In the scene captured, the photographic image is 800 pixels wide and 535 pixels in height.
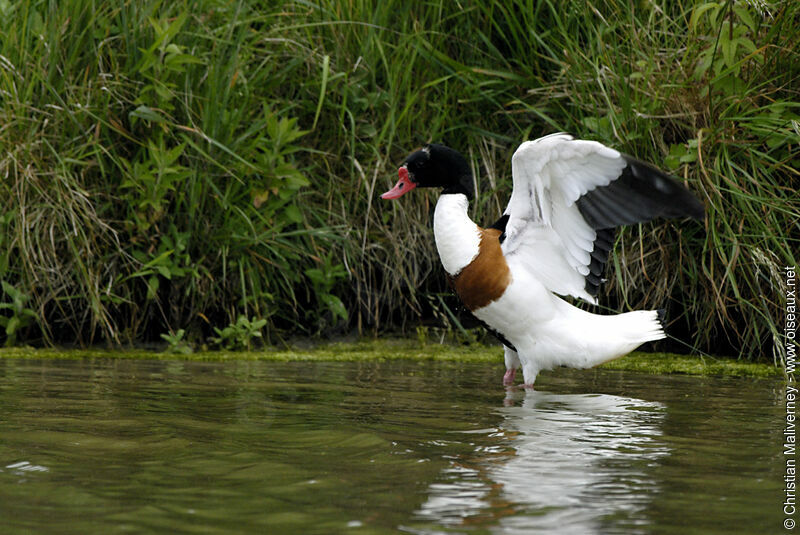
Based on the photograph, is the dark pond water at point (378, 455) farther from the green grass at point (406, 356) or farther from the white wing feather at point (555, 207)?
the white wing feather at point (555, 207)

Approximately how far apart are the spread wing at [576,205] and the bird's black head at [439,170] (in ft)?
0.97

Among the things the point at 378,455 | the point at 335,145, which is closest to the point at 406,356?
the point at 335,145

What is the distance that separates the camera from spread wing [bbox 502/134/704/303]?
166 inches

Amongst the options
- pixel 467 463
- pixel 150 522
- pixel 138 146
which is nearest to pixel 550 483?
pixel 467 463

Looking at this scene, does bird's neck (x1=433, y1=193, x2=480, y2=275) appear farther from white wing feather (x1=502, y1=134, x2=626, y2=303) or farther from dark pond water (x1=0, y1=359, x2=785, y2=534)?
dark pond water (x1=0, y1=359, x2=785, y2=534)

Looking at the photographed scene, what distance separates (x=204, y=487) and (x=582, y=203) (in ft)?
8.56

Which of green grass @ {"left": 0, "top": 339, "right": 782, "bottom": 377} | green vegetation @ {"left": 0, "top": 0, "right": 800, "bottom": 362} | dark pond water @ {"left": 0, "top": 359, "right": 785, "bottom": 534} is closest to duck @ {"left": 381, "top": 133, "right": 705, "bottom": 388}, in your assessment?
dark pond water @ {"left": 0, "top": 359, "right": 785, "bottom": 534}

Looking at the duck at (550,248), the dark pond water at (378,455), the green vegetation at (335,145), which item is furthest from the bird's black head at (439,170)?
the dark pond water at (378,455)

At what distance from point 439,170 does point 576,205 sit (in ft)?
2.42

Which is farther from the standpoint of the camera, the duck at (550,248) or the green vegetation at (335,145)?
the green vegetation at (335,145)

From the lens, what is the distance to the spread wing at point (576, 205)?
13.9 ft

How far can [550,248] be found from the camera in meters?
4.77

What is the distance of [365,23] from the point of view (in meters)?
5.93

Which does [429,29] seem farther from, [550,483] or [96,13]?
[550,483]
